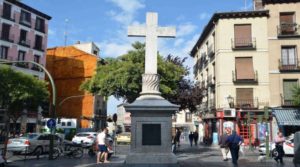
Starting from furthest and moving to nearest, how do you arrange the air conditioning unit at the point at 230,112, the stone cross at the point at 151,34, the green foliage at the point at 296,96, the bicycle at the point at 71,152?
the air conditioning unit at the point at 230,112 → the green foliage at the point at 296,96 → the bicycle at the point at 71,152 → the stone cross at the point at 151,34

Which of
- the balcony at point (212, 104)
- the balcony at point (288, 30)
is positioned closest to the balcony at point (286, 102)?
the balcony at point (288, 30)

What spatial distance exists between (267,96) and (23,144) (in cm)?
2155

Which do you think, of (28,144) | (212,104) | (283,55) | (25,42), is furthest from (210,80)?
(25,42)

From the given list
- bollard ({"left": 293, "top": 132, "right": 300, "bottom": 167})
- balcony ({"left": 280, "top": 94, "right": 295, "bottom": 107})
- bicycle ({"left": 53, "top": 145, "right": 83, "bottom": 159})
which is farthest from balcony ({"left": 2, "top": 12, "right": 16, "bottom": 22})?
bollard ({"left": 293, "top": 132, "right": 300, "bottom": 167})

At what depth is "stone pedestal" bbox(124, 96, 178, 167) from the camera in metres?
12.2

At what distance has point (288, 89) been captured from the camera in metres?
33.1

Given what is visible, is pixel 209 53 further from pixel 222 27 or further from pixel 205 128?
pixel 205 128

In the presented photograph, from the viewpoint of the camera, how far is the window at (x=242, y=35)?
1350 inches

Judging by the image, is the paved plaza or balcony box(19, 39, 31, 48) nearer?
the paved plaza

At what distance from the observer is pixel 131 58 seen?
25.4 metres

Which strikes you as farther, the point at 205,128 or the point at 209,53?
Answer: the point at 205,128

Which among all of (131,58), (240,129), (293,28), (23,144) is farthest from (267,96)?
(23,144)

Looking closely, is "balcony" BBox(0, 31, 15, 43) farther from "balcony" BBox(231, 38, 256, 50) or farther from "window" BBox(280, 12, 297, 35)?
"window" BBox(280, 12, 297, 35)

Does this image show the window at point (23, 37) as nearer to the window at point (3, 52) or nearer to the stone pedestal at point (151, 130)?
the window at point (3, 52)
